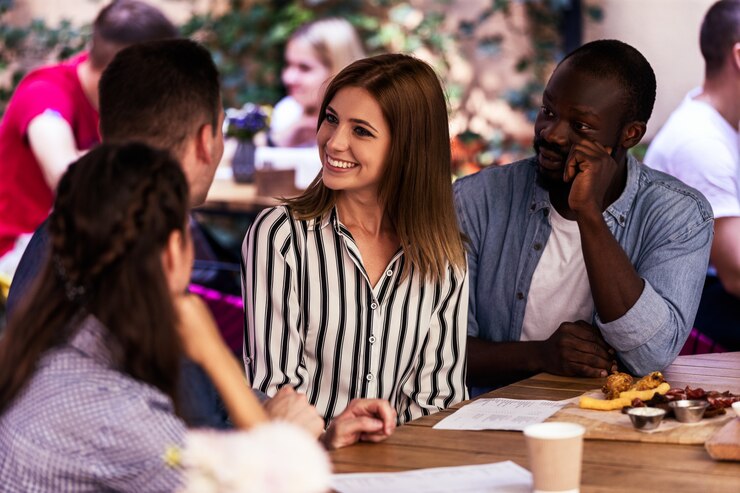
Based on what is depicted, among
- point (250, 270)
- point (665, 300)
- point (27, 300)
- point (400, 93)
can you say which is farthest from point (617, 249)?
point (27, 300)

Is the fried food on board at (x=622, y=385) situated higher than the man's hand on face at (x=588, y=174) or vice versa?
the man's hand on face at (x=588, y=174)

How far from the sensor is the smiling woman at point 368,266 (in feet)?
8.14

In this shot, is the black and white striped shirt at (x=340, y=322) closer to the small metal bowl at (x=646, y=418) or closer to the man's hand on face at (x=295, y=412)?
the man's hand on face at (x=295, y=412)

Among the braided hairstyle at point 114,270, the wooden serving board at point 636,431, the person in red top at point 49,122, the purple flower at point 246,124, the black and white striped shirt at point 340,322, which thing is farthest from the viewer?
the purple flower at point 246,124

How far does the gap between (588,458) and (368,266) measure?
2.73 feet

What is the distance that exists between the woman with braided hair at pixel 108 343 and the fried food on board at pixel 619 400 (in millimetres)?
905

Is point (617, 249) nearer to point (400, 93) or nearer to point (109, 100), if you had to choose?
point (400, 93)

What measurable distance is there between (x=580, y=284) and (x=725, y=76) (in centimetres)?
167

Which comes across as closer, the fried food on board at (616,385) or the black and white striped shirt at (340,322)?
the fried food on board at (616,385)

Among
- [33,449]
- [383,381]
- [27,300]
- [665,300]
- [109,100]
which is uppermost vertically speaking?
[109,100]

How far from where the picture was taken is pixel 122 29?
14.2 ft

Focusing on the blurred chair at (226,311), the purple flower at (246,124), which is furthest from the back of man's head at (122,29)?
the purple flower at (246,124)

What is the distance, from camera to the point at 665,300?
2.58 meters

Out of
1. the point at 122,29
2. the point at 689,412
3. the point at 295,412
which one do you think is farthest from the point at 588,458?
the point at 122,29
